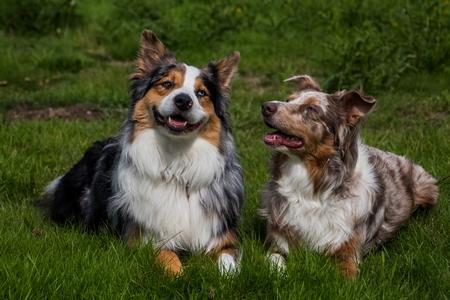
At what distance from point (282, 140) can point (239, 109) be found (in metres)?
4.21

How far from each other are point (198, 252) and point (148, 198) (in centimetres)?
49

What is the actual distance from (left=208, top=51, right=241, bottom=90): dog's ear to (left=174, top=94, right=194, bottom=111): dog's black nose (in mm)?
548

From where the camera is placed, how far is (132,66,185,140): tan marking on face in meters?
4.89

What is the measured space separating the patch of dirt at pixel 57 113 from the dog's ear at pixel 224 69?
3.93 meters

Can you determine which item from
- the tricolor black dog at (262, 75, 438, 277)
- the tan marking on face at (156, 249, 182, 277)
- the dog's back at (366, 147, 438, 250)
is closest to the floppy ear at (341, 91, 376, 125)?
the tricolor black dog at (262, 75, 438, 277)

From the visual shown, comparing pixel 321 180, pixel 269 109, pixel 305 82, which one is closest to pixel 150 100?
pixel 269 109

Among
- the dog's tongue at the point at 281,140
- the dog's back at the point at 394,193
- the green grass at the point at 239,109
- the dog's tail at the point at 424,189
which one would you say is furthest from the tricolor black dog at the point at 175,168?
the dog's tail at the point at 424,189

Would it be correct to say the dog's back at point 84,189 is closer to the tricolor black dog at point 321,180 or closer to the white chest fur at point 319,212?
the tricolor black dog at point 321,180

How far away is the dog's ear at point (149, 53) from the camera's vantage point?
5.17 metres

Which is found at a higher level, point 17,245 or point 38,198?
point 17,245

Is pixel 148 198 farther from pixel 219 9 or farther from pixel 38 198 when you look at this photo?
pixel 219 9

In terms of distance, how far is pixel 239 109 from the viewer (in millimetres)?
8969

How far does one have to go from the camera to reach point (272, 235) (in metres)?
5.09

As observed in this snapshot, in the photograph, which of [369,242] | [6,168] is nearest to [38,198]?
[6,168]
